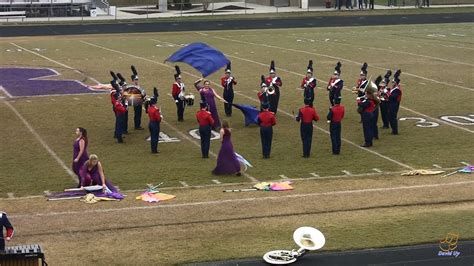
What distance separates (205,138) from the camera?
2192cm

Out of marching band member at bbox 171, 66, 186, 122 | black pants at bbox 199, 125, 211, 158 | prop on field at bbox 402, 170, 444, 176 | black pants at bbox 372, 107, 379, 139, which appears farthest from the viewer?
marching band member at bbox 171, 66, 186, 122

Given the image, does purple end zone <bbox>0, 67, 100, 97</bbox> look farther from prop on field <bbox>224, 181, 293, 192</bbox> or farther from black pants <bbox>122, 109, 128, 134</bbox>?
prop on field <bbox>224, 181, 293, 192</bbox>

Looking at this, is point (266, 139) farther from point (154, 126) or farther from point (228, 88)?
point (228, 88)

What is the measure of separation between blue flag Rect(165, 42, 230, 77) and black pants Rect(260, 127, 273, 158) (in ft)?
14.9

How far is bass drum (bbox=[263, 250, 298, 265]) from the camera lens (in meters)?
14.4

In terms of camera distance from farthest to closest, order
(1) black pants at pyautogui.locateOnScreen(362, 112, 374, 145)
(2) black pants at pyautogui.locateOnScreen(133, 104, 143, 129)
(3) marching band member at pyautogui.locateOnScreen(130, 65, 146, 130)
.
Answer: (2) black pants at pyautogui.locateOnScreen(133, 104, 143, 129) → (3) marching band member at pyautogui.locateOnScreen(130, 65, 146, 130) → (1) black pants at pyautogui.locateOnScreen(362, 112, 374, 145)

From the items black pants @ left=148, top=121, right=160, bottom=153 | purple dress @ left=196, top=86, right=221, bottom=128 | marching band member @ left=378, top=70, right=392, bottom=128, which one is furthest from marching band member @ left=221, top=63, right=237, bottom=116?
black pants @ left=148, top=121, right=160, bottom=153

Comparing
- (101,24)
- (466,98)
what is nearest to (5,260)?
(466,98)

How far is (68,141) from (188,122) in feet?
12.2

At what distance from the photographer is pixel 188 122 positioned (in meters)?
26.3

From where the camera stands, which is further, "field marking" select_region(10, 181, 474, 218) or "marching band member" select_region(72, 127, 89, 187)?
"marching band member" select_region(72, 127, 89, 187)

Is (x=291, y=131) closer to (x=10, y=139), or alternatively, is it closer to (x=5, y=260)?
(x=10, y=139)

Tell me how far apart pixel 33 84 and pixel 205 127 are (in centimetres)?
1312

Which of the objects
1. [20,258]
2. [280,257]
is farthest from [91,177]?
[20,258]
